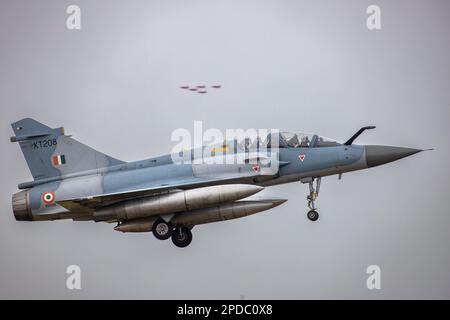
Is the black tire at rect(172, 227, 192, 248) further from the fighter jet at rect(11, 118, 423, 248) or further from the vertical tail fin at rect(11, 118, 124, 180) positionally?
the vertical tail fin at rect(11, 118, 124, 180)

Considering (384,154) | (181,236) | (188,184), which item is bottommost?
(181,236)

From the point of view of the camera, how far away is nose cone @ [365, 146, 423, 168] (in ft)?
75.3

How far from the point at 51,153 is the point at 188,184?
410 cm

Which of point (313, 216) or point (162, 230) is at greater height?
point (313, 216)

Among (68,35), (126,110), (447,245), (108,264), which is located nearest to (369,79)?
(447,245)

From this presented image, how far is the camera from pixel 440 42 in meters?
48.7

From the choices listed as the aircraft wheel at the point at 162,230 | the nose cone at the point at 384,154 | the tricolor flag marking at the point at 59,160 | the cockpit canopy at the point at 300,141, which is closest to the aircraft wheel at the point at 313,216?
the cockpit canopy at the point at 300,141

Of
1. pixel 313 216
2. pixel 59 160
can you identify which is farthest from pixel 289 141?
pixel 59 160

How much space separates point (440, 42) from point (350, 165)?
2768 cm

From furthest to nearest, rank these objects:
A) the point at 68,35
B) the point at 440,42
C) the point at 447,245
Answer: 1. the point at 68,35
2. the point at 440,42
3. the point at 447,245

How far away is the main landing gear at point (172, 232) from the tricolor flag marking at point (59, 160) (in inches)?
126

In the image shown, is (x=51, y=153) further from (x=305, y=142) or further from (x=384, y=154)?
(x=384, y=154)

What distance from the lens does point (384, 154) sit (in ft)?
75.5

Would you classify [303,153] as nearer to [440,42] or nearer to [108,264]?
[108,264]
